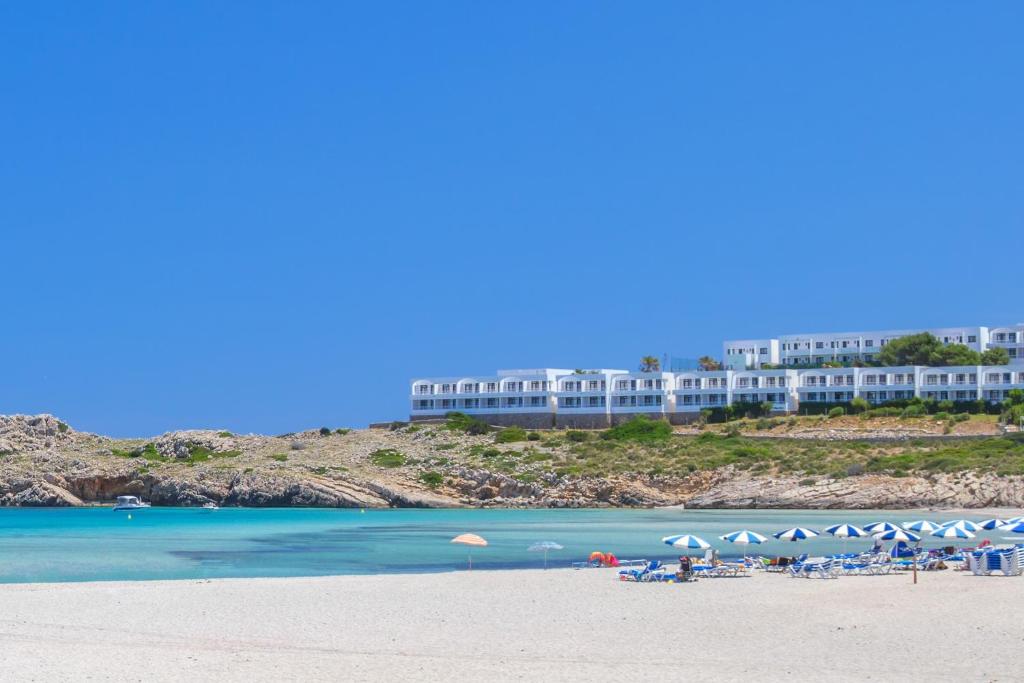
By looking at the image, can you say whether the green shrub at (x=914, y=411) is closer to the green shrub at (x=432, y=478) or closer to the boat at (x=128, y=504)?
the green shrub at (x=432, y=478)

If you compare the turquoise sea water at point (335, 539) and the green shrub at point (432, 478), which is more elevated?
the green shrub at point (432, 478)

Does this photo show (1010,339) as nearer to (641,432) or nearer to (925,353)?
(925,353)

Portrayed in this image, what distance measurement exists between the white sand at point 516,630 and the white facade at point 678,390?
252ft

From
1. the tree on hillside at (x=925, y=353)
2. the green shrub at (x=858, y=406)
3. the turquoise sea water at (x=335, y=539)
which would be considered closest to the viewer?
the turquoise sea water at (x=335, y=539)

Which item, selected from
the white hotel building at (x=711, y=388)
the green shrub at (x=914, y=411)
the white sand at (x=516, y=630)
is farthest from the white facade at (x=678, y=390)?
the white sand at (x=516, y=630)

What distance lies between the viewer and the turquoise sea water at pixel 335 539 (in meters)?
42.4

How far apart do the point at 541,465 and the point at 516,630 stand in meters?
68.9

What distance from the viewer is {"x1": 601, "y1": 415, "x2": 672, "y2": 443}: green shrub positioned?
99.9 meters

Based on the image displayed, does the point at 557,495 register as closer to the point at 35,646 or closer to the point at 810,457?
the point at 810,457

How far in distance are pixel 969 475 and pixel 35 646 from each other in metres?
62.6

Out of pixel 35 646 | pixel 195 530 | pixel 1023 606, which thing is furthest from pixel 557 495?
pixel 35 646

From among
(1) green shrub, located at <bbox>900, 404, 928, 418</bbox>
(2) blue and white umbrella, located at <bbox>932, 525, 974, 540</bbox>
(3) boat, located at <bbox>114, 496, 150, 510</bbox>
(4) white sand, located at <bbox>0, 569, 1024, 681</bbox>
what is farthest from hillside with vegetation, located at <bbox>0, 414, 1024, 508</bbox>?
(4) white sand, located at <bbox>0, 569, 1024, 681</bbox>

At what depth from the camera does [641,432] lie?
103438 mm

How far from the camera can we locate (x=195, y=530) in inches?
2596
